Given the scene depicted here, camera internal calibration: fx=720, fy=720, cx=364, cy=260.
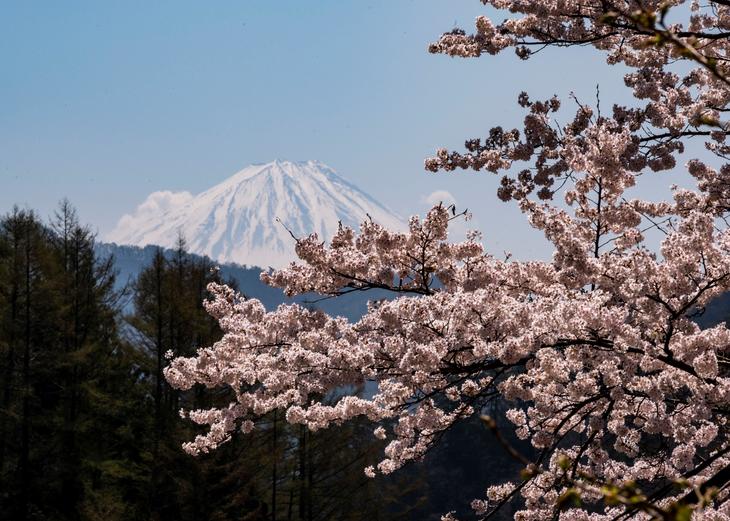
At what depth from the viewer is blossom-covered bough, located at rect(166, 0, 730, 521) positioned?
521 centimetres

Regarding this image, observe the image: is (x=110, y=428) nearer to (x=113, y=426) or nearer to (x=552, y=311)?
(x=113, y=426)

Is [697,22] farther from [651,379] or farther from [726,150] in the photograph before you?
[651,379]

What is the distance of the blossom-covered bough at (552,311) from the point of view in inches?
205

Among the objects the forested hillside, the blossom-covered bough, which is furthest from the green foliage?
the blossom-covered bough

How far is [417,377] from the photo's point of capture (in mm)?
5684

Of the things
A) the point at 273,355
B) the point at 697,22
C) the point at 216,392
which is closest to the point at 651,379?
the point at 273,355

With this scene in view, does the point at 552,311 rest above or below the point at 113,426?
below

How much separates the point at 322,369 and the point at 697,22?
19.4ft

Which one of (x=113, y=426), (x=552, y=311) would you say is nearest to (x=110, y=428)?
(x=113, y=426)

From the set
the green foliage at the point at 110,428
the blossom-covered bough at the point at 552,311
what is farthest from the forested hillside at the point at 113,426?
the blossom-covered bough at the point at 552,311

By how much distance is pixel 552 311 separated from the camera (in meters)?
5.15

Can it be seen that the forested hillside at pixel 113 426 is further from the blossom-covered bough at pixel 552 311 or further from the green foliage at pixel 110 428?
the blossom-covered bough at pixel 552 311

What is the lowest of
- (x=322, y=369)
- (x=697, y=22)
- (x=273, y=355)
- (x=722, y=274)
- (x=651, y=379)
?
(x=651, y=379)

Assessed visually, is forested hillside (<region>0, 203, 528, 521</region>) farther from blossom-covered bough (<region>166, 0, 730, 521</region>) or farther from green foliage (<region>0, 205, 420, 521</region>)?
blossom-covered bough (<region>166, 0, 730, 521</region>)
